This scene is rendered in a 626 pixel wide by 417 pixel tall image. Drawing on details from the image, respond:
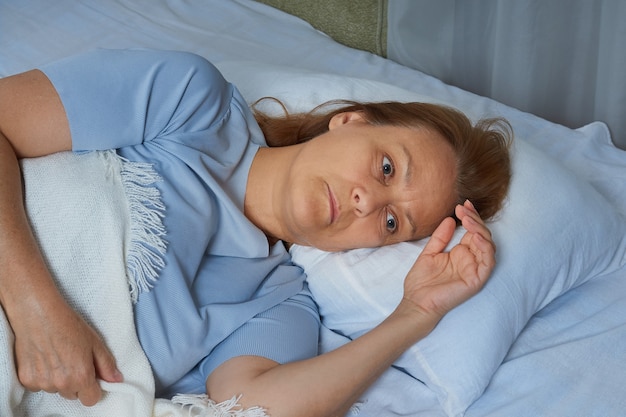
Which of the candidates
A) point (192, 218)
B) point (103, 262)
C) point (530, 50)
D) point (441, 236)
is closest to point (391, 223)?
point (441, 236)

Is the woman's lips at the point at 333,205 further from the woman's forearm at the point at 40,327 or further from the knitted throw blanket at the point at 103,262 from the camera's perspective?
the woman's forearm at the point at 40,327

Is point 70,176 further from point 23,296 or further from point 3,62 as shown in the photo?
point 3,62

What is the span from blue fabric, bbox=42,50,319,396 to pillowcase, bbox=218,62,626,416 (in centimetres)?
8

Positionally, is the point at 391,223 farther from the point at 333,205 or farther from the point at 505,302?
the point at 505,302

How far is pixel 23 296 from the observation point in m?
1.12

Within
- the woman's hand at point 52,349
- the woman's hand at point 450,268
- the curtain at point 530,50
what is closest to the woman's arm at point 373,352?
the woman's hand at point 450,268

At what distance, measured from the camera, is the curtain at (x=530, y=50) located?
173 cm

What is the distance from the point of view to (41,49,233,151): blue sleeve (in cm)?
127

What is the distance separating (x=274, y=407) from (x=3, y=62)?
1237 mm

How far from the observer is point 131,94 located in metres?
1.31

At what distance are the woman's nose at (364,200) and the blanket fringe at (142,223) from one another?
1.01ft

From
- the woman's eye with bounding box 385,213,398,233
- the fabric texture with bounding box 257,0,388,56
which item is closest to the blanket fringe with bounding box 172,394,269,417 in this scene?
the woman's eye with bounding box 385,213,398,233

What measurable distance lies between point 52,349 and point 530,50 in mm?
1219

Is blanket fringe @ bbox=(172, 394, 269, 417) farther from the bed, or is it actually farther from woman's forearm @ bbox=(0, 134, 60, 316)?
woman's forearm @ bbox=(0, 134, 60, 316)
